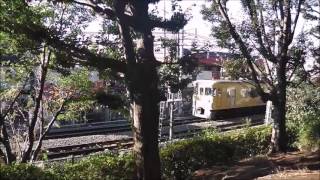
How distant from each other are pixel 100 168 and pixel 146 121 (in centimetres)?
211

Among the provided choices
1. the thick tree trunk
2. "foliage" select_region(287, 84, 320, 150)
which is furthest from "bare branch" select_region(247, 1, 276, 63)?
the thick tree trunk

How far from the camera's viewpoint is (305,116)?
54.9 feet

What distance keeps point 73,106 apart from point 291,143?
7.51 meters

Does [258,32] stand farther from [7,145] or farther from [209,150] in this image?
[7,145]

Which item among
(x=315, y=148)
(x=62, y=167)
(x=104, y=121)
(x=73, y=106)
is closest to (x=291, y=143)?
(x=315, y=148)

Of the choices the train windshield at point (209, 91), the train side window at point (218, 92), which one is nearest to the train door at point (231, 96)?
the train side window at point (218, 92)

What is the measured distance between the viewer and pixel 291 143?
49.4ft

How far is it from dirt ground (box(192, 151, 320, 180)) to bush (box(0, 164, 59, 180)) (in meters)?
4.13

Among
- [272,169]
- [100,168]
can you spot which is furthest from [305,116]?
[100,168]

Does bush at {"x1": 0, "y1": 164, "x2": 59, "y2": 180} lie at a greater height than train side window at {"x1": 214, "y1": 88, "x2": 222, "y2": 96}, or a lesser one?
lesser

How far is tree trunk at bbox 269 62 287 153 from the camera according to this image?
531 inches

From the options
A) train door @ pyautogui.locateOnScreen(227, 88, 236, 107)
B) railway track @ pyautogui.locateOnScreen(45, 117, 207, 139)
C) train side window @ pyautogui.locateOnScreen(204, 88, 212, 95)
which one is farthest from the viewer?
train door @ pyautogui.locateOnScreen(227, 88, 236, 107)

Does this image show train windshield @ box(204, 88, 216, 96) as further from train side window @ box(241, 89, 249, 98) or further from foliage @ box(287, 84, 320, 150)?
foliage @ box(287, 84, 320, 150)

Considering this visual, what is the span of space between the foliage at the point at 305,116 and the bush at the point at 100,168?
5926 millimetres
